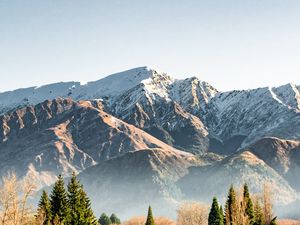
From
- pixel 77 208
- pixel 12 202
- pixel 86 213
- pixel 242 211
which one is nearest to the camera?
pixel 77 208

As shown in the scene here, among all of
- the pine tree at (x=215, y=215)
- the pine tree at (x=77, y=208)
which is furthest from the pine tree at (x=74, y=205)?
the pine tree at (x=215, y=215)


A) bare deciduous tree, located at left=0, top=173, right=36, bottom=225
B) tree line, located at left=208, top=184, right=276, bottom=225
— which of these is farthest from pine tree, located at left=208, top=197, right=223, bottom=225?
bare deciduous tree, located at left=0, top=173, right=36, bottom=225

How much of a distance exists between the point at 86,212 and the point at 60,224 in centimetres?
371

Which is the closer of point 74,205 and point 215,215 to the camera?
point 74,205

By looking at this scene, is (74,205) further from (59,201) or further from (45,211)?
(45,211)

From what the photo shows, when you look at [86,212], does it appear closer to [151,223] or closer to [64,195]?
[64,195]

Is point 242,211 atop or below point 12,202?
below

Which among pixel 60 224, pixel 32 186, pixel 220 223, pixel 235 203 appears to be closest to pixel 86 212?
pixel 60 224

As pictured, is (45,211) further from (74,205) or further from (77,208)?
(77,208)

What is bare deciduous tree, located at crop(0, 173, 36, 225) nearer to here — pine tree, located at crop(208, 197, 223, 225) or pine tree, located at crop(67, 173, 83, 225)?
pine tree, located at crop(67, 173, 83, 225)

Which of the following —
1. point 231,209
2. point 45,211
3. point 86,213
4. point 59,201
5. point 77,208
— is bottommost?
point 86,213

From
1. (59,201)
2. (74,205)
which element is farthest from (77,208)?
(59,201)

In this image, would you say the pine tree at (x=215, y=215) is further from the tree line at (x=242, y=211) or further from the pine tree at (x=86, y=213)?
the pine tree at (x=86, y=213)

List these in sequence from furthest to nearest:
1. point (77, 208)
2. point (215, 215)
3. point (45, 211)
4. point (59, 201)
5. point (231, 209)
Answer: point (215, 215) → point (231, 209) → point (45, 211) → point (59, 201) → point (77, 208)
